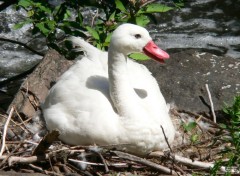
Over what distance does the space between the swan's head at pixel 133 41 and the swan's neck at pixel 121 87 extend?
9 cm

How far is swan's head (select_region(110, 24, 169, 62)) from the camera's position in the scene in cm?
708

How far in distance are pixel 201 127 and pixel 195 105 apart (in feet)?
1.05

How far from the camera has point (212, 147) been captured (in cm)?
744

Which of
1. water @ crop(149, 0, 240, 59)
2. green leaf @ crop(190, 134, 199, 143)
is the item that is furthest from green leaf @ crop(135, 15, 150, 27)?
water @ crop(149, 0, 240, 59)

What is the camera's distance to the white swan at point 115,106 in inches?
275

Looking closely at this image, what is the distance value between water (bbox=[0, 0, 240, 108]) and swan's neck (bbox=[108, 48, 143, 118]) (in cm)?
457

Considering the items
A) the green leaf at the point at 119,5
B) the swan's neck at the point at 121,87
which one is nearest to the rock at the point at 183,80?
the swan's neck at the point at 121,87

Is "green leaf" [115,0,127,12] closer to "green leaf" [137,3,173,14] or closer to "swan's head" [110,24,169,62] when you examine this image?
"green leaf" [137,3,173,14]

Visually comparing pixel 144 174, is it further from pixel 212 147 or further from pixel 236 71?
pixel 236 71

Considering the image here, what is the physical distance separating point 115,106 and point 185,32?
18.3 feet

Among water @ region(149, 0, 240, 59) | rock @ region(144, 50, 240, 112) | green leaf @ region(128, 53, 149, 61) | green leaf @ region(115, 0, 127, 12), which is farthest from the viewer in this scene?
water @ region(149, 0, 240, 59)

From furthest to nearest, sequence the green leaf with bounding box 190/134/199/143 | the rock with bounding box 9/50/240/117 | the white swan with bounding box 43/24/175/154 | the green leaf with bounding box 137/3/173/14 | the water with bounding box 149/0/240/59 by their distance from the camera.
→ the water with bounding box 149/0/240/59, the rock with bounding box 9/50/240/117, the green leaf with bounding box 137/3/173/14, the green leaf with bounding box 190/134/199/143, the white swan with bounding box 43/24/175/154

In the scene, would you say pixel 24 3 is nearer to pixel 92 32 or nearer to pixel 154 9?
pixel 92 32

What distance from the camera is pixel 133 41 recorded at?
23.3ft
